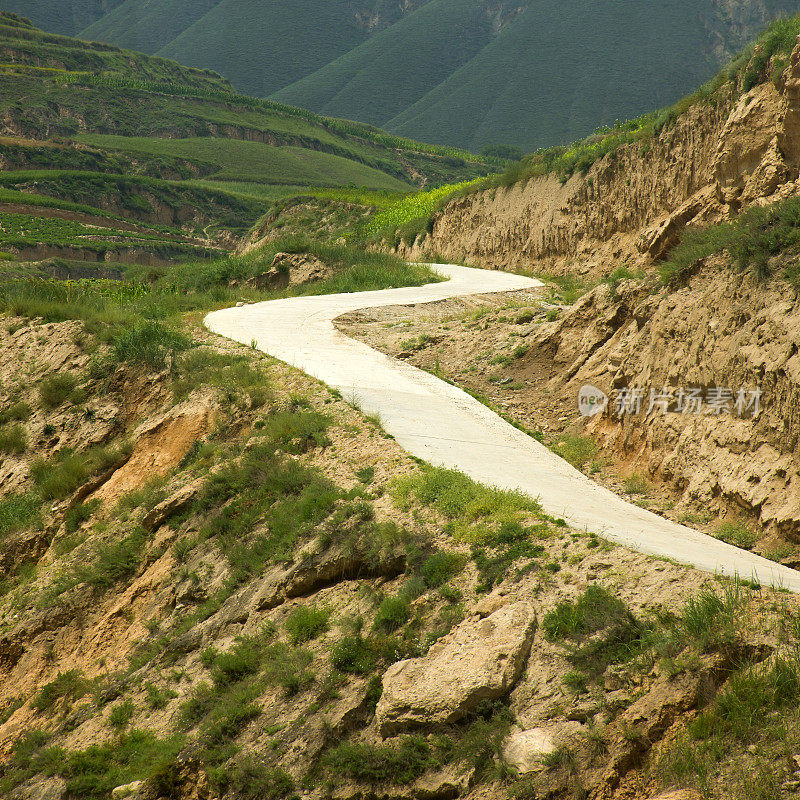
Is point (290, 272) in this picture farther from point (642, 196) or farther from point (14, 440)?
point (14, 440)

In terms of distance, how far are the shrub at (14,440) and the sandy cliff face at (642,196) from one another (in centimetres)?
1241

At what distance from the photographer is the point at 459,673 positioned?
5309mm

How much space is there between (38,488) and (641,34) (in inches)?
6876

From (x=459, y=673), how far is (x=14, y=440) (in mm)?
10085

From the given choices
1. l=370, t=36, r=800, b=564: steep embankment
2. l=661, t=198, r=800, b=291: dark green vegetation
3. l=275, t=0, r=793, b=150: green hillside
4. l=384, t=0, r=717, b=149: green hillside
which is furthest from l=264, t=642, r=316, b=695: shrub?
l=275, t=0, r=793, b=150: green hillside

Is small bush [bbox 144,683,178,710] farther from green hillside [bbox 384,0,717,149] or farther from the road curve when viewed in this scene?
green hillside [bbox 384,0,717,149]

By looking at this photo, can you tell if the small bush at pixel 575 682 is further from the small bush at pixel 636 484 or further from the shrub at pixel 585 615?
the small bush at pixel 636 484

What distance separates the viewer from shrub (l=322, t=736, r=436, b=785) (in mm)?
4945

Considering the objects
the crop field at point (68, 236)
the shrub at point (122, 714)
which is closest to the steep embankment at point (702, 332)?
the shrub at point (122, 714)

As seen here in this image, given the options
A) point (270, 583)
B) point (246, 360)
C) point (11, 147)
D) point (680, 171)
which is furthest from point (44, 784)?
point (11, 147)

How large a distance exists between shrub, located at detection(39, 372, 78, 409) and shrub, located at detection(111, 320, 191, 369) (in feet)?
2.95

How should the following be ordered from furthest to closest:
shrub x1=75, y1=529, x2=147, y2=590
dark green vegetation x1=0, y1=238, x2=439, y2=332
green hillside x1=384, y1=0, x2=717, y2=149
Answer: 1. green hillside x1=384, y1=0, x2=717, y2=149
2. dark green vegetation x1=0, y1=238, x2=439, y2=332
3. shrub x1=75, y1=529, x2=147, y2=590

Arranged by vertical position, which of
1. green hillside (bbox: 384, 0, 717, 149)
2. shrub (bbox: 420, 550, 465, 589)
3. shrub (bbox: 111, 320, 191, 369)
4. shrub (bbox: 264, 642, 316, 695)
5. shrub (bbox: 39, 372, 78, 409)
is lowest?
shrub (bbox: 264, 642, 316, 695)

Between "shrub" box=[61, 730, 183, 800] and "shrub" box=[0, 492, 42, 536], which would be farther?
"shrub" box=[0, 492, 42, 536]
